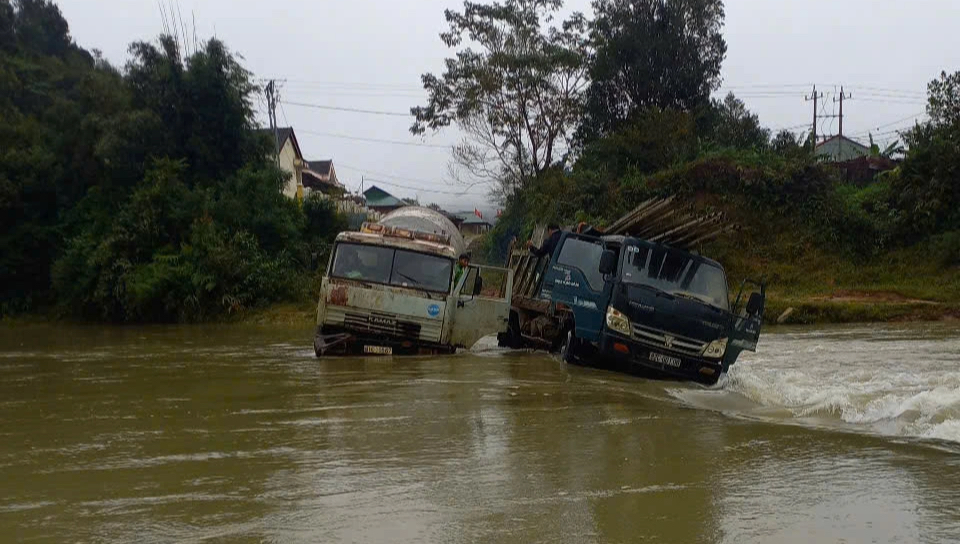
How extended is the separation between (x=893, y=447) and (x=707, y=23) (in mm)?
31836

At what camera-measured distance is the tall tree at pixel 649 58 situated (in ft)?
113

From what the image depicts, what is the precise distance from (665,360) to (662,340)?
26 centimetres

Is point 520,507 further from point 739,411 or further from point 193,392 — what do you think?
point 193,392

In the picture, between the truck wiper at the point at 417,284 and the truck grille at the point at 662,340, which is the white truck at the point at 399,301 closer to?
the truck wiper at the point at 417,284

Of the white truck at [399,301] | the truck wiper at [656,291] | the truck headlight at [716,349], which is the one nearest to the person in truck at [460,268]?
the white truck at [399,301]

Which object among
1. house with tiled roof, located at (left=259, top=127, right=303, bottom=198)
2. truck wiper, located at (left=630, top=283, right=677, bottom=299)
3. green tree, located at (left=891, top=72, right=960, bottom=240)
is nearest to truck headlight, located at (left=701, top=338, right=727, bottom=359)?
truck wiper, located at (left=630, top=283, right=677, bottom=299)

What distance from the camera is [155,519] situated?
4312mm

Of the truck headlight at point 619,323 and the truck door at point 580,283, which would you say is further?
the truck door at point 580,283

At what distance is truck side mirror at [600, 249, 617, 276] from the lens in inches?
418

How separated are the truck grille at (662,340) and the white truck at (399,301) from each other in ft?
8.41

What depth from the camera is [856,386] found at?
9094 millimetres

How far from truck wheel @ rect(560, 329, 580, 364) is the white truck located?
3.73ft

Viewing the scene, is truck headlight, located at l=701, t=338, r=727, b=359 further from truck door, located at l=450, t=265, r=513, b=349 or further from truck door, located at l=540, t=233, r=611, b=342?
truck door, located at l=450, t=265, r=513, b=349

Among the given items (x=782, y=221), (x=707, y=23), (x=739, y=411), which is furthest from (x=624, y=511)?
(x=707, y=23)
